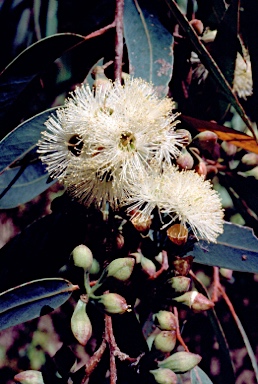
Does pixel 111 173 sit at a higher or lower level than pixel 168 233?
higher

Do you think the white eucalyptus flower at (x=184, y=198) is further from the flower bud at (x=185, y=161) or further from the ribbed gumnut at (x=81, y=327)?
the ribbed gumnut at (x=81, y=327)

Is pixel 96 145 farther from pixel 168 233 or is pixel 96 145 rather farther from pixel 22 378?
pixel 22 378

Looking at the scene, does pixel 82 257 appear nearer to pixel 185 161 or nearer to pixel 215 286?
pixel 185 161

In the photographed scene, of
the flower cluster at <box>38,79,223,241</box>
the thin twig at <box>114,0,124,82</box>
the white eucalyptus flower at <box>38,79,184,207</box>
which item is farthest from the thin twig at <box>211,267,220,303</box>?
the thin twig at <box>114,0,124,82</box>

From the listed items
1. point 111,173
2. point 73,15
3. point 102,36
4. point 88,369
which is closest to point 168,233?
point 111,173

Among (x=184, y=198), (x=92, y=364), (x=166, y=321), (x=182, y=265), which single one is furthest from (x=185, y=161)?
(x=92, y=364)

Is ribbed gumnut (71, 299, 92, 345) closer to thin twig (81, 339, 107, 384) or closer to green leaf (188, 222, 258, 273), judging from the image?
thin twig (81, 339, 107, 384)
